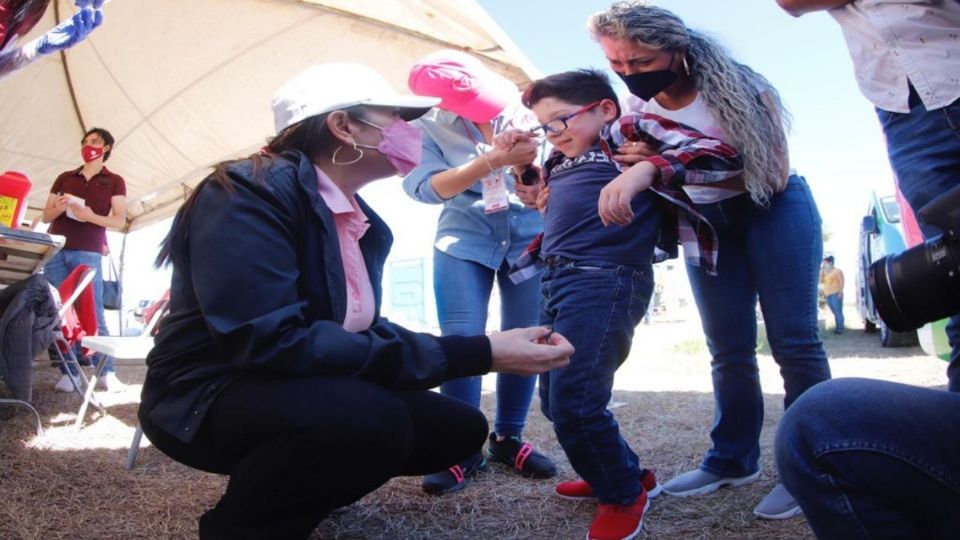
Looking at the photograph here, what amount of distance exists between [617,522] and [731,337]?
2.06 feet

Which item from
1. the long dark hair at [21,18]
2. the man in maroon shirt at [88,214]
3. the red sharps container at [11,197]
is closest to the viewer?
the long dark hair at [21,18]

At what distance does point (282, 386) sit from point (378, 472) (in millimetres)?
256

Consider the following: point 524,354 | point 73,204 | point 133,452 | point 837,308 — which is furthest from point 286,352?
point 837,308

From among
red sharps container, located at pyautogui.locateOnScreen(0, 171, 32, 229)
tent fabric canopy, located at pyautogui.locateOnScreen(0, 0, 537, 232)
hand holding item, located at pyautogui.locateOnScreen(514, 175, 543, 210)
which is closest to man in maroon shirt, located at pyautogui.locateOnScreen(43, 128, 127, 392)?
red sharps container, located at pyautogui.locateOnScreen(0, 171, 32, 229)

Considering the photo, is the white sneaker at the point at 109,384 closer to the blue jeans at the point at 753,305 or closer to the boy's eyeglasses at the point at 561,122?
the boy's eyeglasses at the point at 561,122

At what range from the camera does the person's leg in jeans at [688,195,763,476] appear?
6.00 ft

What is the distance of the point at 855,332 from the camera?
32.1 ft

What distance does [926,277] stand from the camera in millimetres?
725

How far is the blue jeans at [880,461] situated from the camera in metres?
0.72

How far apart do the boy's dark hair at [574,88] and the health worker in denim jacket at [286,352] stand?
2.32 feet

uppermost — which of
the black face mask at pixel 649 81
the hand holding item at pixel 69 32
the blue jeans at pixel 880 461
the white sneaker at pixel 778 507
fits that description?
the hand holding item at pixel 69 32

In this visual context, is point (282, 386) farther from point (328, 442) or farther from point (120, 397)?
point (120, 397)

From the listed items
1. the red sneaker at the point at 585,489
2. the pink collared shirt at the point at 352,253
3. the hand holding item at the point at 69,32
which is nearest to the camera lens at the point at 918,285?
the pink collared shirt at the point at 352,253

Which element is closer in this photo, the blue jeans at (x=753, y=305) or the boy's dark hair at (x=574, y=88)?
the blue jeans at (x=753, y=305)
